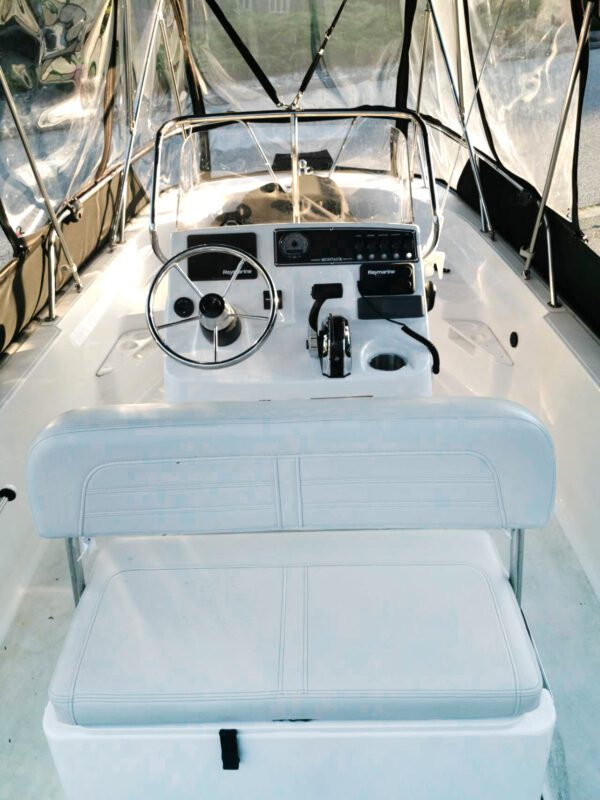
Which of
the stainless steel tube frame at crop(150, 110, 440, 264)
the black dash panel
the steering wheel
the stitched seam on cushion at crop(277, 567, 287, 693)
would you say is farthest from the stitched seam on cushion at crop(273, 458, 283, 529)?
the stainless steel tube frame at crop(150, 110, 440, 264)

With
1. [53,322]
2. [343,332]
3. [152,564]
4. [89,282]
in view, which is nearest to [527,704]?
[152,564]

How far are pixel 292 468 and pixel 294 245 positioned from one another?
3.79 feet

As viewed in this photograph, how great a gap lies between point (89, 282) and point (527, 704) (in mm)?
2312

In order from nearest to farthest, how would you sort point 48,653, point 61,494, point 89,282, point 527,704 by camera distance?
point 527,704 → point 61,494 → point 48,653 → point 89,282

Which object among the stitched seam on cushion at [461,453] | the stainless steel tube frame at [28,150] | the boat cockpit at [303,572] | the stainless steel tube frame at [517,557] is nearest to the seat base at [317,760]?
the boat cockpit at [303,572]

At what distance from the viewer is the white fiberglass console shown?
2.06 m

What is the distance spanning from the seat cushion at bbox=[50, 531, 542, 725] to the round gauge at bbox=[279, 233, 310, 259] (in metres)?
1.09

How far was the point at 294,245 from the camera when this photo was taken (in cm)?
220

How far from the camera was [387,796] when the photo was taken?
1121mm

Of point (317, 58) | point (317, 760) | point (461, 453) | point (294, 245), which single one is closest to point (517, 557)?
point (461, 453)

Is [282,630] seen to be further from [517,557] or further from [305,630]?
[517,557]

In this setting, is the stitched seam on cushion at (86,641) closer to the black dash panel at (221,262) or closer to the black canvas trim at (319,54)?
the black dash panel at (221,262)

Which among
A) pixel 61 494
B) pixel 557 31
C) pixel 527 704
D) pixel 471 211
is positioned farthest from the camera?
pixel 471 211

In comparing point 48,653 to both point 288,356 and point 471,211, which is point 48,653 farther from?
point 471,211
